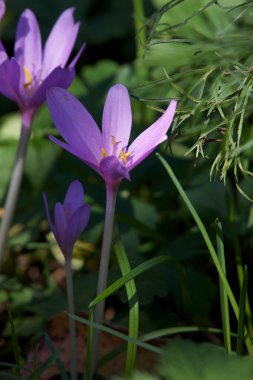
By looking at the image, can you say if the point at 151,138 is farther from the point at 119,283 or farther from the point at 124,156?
the point at 119,283

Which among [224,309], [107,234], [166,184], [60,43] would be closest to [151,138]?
[107,234]

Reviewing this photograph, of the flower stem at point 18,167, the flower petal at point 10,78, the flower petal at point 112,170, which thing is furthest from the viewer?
the flower stem at point 18,167

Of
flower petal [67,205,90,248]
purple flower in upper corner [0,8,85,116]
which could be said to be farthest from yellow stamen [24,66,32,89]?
flower petal [67,205,90,248]

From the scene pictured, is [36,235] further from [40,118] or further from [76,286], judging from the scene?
[40,118]

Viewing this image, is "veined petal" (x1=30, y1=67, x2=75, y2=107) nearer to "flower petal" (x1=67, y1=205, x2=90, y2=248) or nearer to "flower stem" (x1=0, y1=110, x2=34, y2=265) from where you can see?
"flower stem" (x1=0, y1=110, x2=34, y2=265)

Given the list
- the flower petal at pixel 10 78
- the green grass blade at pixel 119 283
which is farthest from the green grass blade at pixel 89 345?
the flower petal at pixel 10 78

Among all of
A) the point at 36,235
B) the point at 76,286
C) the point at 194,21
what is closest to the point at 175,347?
the point at 76,286

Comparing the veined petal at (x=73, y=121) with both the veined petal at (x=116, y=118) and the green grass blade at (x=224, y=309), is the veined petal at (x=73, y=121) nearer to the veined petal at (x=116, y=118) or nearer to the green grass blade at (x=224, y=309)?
the veined petal at (x=116, y=118)

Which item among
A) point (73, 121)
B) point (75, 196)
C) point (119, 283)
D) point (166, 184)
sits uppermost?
point (73, 121)
